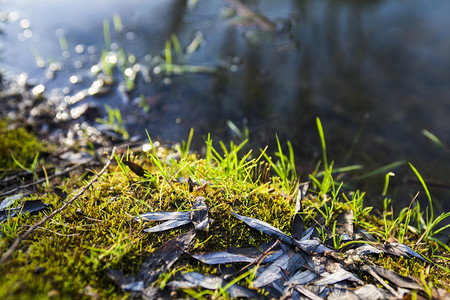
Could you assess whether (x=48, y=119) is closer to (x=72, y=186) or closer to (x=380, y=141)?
(x=72, y=186)

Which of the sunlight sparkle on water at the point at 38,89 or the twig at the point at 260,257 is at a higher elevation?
the sunlight sparkle on water at the point at 38,89

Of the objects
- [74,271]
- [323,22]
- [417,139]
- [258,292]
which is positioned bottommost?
[417,139]

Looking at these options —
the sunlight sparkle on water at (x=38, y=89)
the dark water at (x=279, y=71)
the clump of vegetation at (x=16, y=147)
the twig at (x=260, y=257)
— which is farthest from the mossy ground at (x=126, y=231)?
the sunlight sparkle on water at (x=38, y=89)

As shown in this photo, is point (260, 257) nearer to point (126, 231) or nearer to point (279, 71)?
point (126, 231)

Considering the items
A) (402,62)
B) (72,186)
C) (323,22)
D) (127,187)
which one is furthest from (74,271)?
(323,22)

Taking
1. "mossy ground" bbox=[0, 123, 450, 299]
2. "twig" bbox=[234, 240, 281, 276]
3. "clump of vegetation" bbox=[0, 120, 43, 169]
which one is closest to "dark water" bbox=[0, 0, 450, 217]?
"clump of vegetation" bbox=[0, 120, 43, 169]

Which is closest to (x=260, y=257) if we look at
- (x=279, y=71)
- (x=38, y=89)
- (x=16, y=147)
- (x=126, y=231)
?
(x=126, y=231)

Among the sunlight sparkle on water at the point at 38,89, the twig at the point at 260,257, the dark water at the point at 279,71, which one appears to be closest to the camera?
the twig at the point at 260,257

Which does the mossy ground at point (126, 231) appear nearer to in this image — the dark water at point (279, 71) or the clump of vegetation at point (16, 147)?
the clump of vegetation at point (16, 147)
